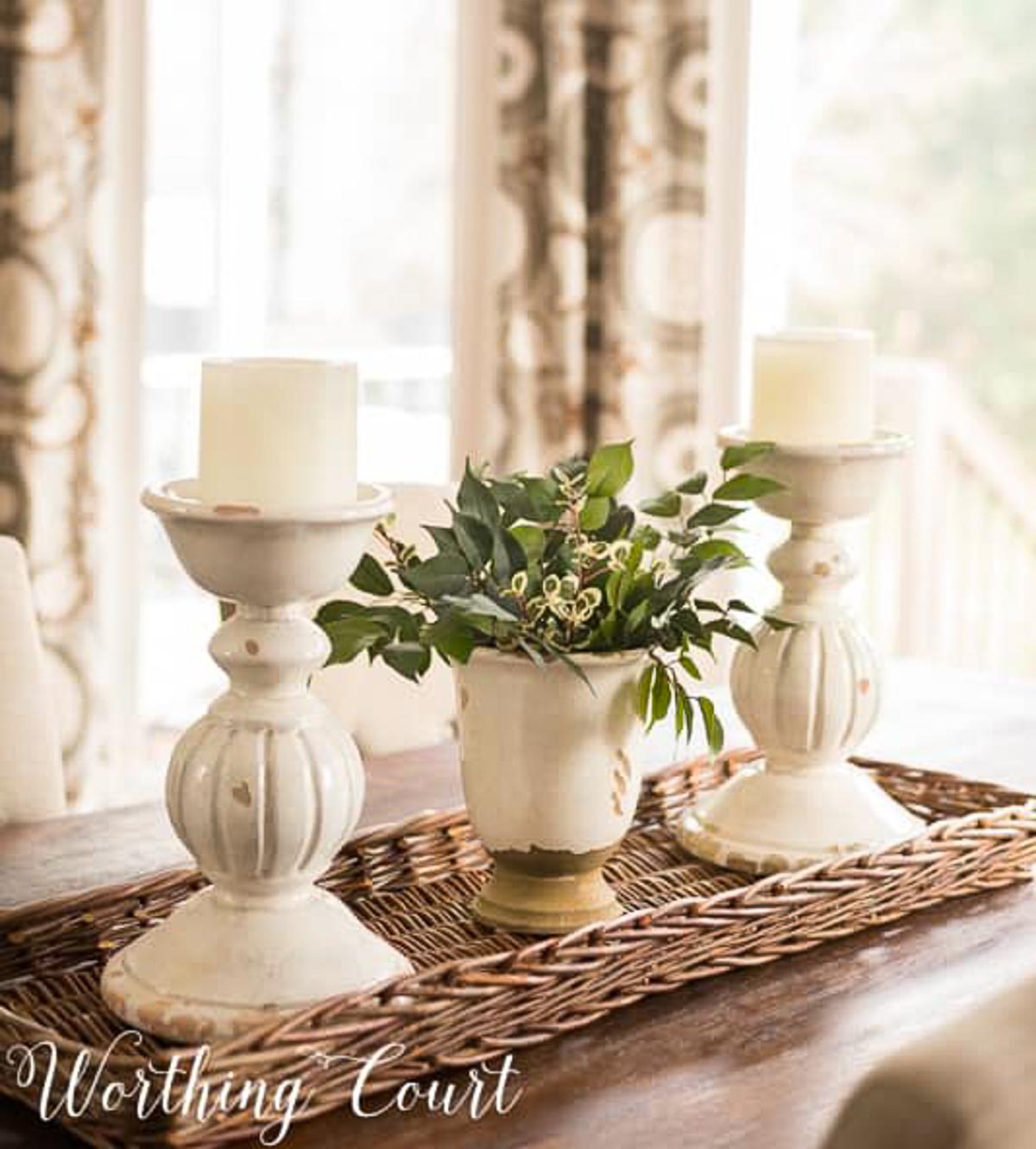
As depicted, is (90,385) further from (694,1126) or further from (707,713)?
(694,1126)

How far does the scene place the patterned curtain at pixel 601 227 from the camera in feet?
10.9

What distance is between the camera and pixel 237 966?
1.18 m

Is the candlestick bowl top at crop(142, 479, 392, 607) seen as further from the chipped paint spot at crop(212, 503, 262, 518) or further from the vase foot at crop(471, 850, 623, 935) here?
the vase foot at crop(471, 850, 623, 935)

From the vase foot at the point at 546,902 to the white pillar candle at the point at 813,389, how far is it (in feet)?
1.23

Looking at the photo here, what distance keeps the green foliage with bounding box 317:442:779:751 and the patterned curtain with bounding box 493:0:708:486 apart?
6.71 ft

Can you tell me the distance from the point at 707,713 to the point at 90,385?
1706mm

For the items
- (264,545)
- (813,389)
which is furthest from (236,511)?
(813,389)

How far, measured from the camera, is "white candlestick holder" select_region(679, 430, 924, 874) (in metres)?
1.52

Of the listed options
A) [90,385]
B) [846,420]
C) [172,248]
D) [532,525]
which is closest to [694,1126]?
[532,525]

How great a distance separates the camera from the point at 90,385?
2.86m

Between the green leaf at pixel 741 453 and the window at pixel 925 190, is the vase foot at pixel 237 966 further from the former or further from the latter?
the window at pixel 925 190

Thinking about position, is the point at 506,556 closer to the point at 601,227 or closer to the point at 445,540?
the point at 445,540

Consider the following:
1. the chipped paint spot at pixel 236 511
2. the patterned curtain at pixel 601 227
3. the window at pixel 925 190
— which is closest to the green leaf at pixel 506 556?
the chipped paint spot at pixel 236 511

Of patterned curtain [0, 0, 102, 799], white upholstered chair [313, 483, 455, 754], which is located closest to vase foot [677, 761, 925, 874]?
white upholstered chair [313, 483, 455, 754]
